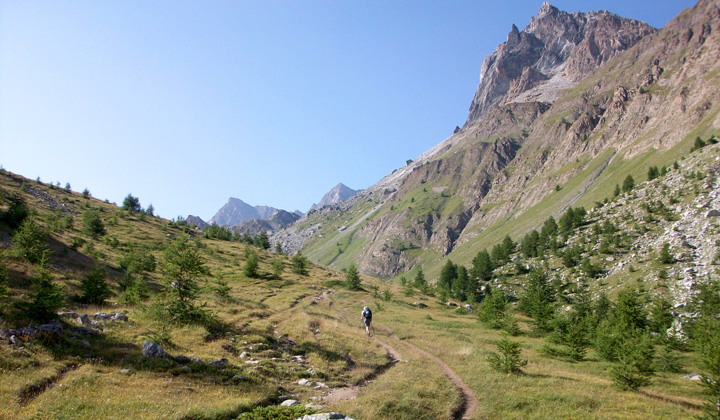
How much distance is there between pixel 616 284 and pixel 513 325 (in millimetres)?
45817

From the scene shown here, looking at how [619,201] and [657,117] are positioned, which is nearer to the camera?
[619,201]

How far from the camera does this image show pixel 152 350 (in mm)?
16859

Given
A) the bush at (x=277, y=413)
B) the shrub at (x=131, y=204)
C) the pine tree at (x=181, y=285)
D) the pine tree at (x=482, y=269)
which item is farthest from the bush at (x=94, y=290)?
the pine tree at (x=482, y=269)

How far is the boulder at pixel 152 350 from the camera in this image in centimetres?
1673

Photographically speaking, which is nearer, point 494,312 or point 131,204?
point 494,312

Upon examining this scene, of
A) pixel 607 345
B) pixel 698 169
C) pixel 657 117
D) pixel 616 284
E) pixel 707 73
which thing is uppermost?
pixel 707 73

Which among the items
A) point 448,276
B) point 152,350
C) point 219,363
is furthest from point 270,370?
point 448,276

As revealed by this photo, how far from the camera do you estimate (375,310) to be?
174 ft

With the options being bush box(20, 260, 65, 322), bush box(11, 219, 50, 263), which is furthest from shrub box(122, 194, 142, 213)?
bush box(20, 260, 65, 322)

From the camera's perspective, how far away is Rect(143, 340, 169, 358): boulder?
16.7 metres

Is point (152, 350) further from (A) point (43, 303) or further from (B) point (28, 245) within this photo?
(B) point (28, 245)

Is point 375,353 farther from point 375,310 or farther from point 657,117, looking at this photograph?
point 657,117

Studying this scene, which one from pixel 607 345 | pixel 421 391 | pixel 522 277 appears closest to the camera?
pixel 421 391

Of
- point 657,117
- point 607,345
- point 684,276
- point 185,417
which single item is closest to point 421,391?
point 185,417
